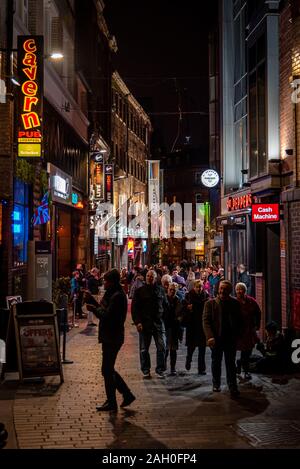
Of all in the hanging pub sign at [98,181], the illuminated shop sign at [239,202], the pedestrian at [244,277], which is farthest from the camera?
the hanging pub sign at [98,181]

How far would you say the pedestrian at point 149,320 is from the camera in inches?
414

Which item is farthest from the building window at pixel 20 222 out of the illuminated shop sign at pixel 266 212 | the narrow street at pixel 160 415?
the illuminated shop sign at pixel 266 212

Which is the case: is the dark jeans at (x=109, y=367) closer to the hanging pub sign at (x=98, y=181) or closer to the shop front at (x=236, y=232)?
the shop front at (x=236, y=232)

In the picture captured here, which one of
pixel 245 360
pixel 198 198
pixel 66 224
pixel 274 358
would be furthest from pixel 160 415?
pixel 198 198

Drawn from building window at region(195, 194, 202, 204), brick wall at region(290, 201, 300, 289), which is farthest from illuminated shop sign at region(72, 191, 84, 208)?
building window at region(195, 194, 202, 204)

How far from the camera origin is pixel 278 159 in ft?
47.1

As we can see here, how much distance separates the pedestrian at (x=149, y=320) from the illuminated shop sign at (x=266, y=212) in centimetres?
429

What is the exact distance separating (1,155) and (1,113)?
41.8 inches

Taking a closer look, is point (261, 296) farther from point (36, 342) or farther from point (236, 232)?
point (36, 342)

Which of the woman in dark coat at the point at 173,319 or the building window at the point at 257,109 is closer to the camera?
the woman in dark coat at the point at 173,319

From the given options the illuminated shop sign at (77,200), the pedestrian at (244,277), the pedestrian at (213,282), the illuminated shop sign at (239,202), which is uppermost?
the illuminated shop sign at (77,200)

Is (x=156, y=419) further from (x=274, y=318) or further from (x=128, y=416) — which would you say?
(x=274, y=318)
